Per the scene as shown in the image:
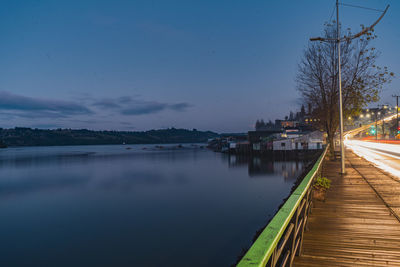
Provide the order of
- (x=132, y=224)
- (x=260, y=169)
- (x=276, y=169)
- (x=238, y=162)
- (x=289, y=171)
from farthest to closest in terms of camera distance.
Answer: (x=238, y=162), (x=260, y=169), (x=276, y=169), (x=289, y=171), (x=132, y=224)

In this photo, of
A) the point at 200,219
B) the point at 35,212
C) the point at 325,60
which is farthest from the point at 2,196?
the point at 325,60

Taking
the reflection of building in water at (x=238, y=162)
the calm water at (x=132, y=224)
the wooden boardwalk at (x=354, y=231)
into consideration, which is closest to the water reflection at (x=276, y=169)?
the reflection of building in water at (x=238, y=162)

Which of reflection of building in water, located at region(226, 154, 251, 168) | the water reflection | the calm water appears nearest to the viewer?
the calm water

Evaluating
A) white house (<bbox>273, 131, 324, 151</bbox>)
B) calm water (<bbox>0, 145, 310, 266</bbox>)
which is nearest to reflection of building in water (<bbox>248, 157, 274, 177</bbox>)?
calm water (<bbox>0, 145, 310, 266</bbox>)

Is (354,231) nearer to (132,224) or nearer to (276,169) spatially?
(132,224)

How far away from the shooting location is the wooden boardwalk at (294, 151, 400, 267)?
3.85 metres

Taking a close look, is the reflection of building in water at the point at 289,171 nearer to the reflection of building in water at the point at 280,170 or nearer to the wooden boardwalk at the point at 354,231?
the reflection of building in water at the point at 280,170

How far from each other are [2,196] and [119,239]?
21.3 m

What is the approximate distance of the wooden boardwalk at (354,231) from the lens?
3.85 meters

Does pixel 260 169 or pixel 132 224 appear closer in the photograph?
pixel 132 224

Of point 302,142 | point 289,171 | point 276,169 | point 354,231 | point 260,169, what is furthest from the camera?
point 302,142

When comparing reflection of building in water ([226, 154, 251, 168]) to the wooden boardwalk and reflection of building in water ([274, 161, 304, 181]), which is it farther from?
the wooden boardwalk

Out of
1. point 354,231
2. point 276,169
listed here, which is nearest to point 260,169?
point 276,169

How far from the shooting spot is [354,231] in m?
4.97
